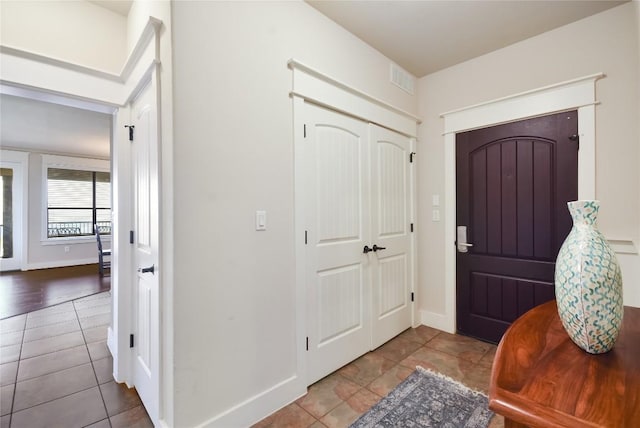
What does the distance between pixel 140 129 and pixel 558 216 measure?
322 centimetres

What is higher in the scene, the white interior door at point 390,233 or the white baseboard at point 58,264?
the white interior door at point 390,233

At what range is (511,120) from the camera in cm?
258

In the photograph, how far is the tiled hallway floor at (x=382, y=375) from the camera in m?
1.74

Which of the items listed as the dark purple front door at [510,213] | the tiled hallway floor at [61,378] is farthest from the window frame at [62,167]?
the dark purple front door at [510,213]

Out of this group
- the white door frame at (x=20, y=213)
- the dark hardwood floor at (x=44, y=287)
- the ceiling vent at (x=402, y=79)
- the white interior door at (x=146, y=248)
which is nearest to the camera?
the white interior door at (x=146, y=248)

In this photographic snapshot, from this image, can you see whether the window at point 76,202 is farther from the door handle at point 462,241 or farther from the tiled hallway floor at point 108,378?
the door handle at point 462,241

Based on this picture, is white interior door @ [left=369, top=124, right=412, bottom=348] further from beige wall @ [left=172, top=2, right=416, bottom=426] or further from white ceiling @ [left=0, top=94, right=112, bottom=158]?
white ceiling @ [left=0, top=94, right=112, bottom=158]

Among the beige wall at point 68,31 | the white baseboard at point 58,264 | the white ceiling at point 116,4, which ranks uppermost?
the white ceiling at point 116,4

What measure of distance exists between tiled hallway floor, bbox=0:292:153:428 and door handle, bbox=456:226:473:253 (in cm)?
286

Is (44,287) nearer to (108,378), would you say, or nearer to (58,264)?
(58,264)

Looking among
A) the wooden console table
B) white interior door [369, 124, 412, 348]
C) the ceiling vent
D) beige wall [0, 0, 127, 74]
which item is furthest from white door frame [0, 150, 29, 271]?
the wooden console table

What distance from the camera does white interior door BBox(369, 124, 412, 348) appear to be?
2600 mm

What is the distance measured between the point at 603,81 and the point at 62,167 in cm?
896

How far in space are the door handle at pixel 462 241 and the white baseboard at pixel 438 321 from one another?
28.5 inches
